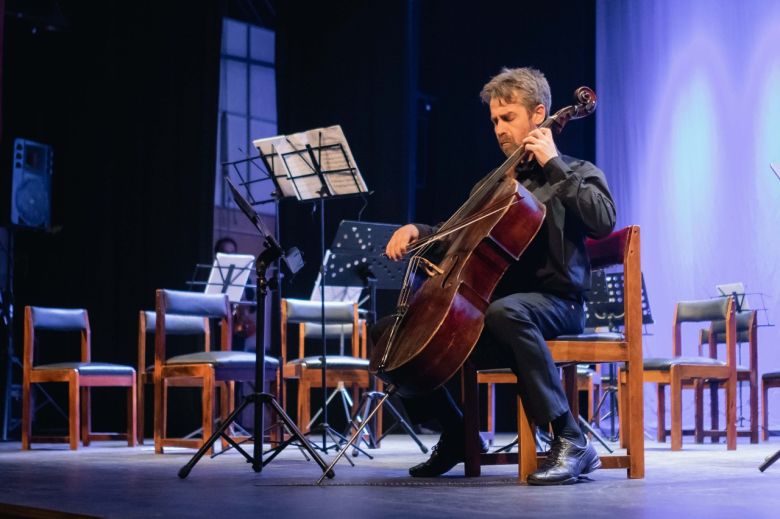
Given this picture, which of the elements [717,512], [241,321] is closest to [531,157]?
[717,512]

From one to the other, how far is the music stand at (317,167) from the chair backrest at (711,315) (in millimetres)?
2135

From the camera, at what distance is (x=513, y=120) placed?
10.2 ft

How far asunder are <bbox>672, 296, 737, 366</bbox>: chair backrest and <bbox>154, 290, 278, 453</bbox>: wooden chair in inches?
93.0

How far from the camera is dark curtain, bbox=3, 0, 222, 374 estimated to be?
277 inches

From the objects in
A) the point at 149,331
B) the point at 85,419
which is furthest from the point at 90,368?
the point at 149,331

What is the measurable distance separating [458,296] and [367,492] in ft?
1.82

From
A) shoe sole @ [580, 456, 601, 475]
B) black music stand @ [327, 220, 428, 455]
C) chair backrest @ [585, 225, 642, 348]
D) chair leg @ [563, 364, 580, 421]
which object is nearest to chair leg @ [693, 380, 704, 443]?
→ black music stand @ [327, 220, 428, 455]

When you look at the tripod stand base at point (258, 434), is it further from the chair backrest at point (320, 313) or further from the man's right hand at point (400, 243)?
the chair backrest at point (320, 313)

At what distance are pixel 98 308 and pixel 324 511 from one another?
5281 millimetres

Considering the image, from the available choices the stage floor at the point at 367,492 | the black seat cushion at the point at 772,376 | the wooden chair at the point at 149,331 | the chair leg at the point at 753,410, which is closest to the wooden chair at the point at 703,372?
the black seat cushion at the point at 772,376

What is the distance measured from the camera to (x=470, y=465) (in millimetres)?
3156

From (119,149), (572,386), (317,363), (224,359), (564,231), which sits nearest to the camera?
(564,231)

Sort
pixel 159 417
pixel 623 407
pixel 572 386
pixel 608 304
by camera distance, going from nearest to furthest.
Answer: pixel 572 386 < pixel 623 407 < pixel 159 417 < pixel 608 304

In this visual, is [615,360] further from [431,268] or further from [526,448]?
[431,268]
